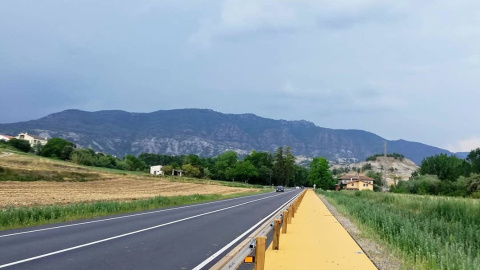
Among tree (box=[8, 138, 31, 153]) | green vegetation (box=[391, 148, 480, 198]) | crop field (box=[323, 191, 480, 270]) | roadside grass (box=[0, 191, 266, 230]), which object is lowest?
roadside grass (box=[0, 191, 266, 230])

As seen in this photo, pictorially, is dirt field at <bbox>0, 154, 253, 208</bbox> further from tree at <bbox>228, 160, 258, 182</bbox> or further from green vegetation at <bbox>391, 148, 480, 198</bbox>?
tree at <bbox>228, 160, 258, 182</bbox>

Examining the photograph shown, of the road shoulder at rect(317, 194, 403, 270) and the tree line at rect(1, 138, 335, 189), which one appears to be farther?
the tree line at rect(1, 138, 335, 189)

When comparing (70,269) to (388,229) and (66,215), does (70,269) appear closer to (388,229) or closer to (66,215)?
(388,229)

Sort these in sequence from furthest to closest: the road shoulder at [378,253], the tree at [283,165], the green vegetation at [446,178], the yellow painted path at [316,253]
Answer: the tree at [283,165], the green vegetation at [446,178], the road shoulder at [378,253], the yellow painted path at [316,253]

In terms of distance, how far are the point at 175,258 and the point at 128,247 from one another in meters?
1.98

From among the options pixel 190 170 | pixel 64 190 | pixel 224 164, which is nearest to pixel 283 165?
pixel 224 164

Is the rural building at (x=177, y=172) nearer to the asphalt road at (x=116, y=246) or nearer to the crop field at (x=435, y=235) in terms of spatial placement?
the crop field at (x=435, y=235)

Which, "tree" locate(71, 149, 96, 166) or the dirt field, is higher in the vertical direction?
"tree" locate(71, 149, 96, 166)

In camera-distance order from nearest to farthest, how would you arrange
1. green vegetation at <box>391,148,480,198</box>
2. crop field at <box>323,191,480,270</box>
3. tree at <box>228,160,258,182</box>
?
1. crop field at <box>323,191,480,270</box>
2. green vegetation at <box>391,148,480,198</box>
3. tree at <box>228,160,258,182</box>

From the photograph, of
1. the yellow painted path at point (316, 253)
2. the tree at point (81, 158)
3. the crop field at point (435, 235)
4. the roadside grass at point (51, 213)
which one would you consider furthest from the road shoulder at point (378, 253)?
the tree at point (81, 158)

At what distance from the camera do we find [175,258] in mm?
10328

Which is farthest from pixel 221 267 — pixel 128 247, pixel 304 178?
pixel 304 178

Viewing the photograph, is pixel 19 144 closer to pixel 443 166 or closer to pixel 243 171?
pixel 243 171

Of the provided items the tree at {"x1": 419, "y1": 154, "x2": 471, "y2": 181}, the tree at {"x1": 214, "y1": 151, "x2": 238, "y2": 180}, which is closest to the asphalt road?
the tree at {"x1": 419, "y1": 154, "x2": 471, "y2": 181}
